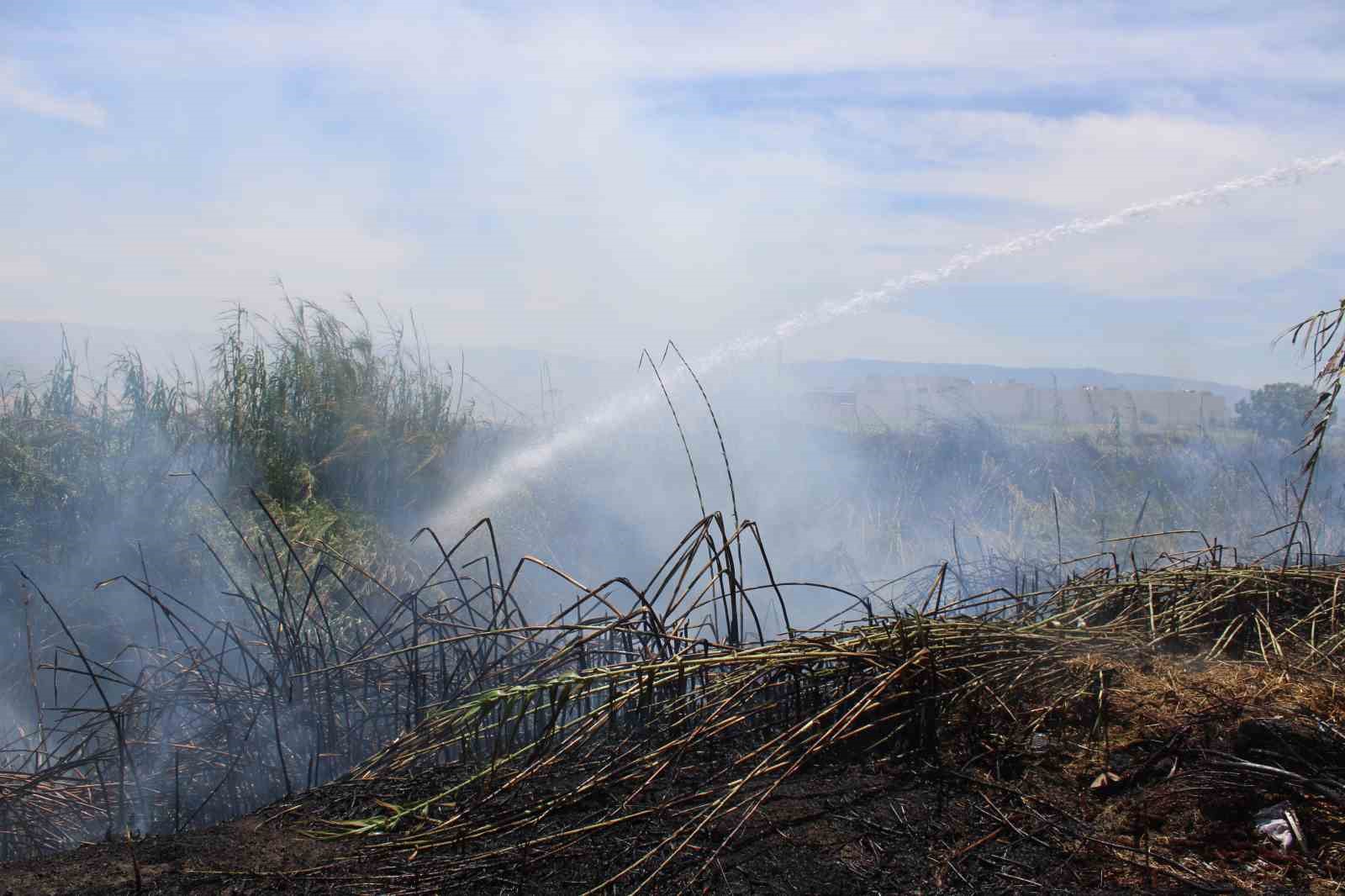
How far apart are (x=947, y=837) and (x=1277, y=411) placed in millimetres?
12415

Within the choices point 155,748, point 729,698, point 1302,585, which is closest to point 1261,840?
point 729,698

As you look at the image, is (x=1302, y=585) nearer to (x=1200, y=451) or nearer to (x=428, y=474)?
(x=428, y=474)

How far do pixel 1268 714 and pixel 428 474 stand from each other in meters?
6.56

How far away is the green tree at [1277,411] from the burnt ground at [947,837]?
11090mm

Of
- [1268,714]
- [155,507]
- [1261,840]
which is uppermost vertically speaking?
[155,507]

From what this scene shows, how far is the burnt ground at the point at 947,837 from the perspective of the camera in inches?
94.1

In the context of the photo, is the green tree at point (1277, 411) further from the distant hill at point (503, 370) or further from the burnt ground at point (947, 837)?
the burnt ground at point (947, 837)

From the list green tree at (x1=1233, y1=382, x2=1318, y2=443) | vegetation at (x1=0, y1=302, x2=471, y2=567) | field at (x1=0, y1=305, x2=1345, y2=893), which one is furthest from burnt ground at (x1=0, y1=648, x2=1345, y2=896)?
green tree at (x1=1233, y1=382, x2=1318, y2=443)

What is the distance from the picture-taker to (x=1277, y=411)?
42.7 feet

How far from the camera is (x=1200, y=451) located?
11.7m

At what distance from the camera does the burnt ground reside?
2.39 m

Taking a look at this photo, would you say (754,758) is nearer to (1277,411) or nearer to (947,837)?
(947,837)

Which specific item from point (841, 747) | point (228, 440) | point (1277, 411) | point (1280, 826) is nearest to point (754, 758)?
point (841, 747)

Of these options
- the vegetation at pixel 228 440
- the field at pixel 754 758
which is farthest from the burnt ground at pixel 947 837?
the vegetation at pixel 228 440
